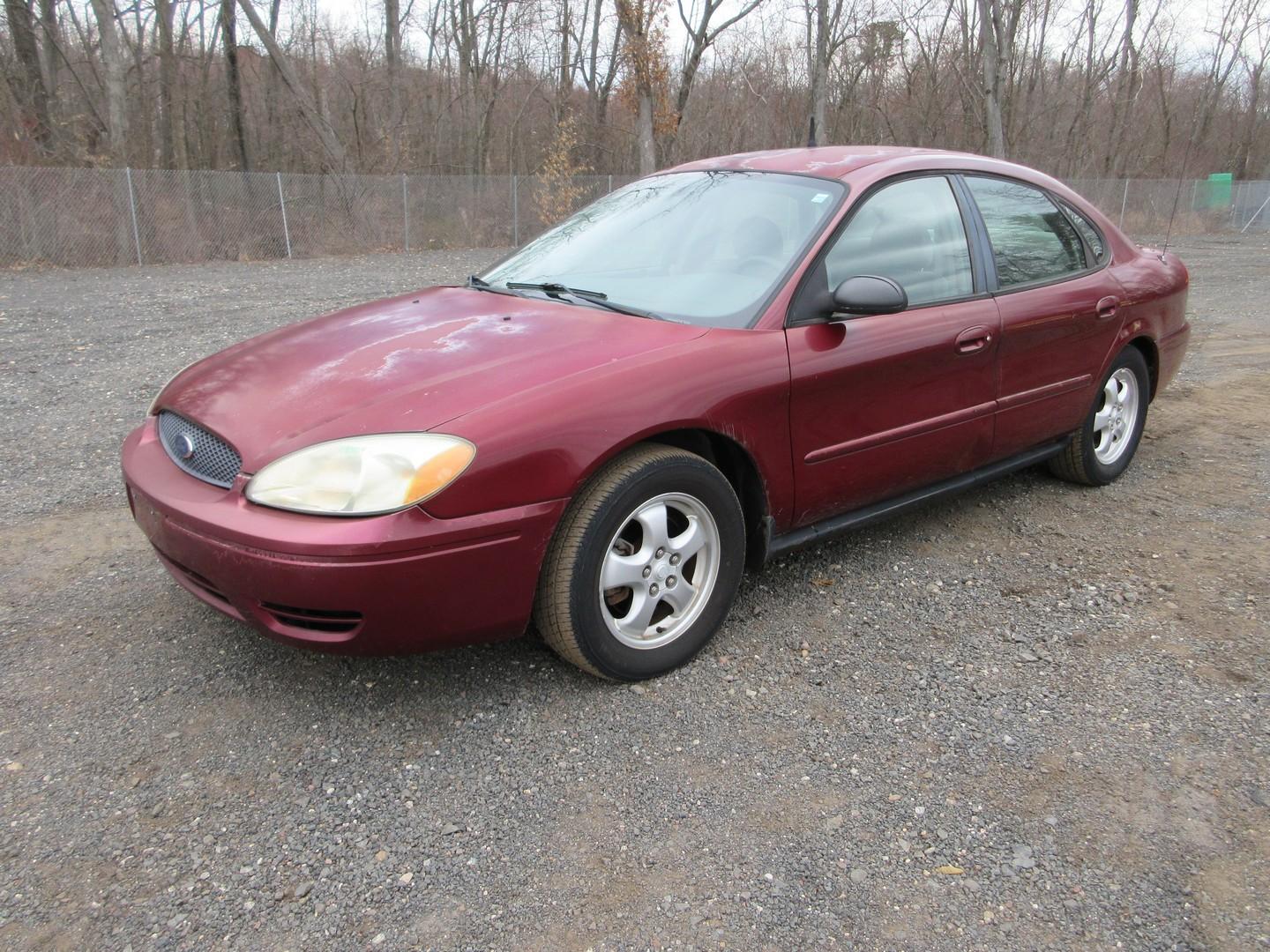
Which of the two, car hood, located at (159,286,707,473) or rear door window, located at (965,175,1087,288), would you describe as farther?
rear door window, located at (965,175,1087,288)

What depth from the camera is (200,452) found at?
2676mm

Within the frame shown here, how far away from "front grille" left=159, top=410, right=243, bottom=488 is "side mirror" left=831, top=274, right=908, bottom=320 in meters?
1.92

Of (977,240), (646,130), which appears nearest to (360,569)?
(977,240)

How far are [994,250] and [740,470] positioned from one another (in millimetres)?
1614

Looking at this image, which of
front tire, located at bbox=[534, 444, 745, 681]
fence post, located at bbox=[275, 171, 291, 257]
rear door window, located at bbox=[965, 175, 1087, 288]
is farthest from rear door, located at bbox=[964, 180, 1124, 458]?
fence post, located at bbox=[275, 171, 291, 257]

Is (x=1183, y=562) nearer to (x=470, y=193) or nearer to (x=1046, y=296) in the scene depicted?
(x=1046, y=296)

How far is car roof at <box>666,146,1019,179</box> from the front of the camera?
3482 mm

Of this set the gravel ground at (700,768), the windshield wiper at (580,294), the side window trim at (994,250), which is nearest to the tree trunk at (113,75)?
the gravel ground at (700,768)

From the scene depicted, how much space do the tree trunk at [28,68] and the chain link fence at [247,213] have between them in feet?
9.87

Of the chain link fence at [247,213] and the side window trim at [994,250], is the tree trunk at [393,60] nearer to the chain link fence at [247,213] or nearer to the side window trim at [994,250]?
the chain link fence at [247,213]

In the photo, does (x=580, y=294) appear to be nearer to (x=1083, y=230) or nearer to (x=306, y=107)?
(x=1083, y=230)

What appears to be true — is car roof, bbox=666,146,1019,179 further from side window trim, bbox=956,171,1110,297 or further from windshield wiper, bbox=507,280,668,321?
windshield wiper, bbox=507,280,668,321

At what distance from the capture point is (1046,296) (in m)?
3.88

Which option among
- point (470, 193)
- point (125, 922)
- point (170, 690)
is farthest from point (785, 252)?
point (470, 193)
